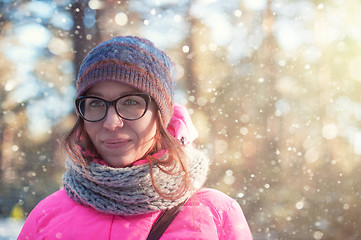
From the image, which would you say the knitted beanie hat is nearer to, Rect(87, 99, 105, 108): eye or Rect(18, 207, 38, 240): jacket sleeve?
Rect(87, 99, 105, 108): eye

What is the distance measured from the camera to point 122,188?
1504 millimetres

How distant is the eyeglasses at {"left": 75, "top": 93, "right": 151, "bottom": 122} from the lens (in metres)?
1.44

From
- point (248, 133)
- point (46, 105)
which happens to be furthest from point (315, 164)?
point (46, 105)

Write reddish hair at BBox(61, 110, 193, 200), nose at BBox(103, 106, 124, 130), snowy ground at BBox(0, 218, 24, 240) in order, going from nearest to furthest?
1. nose at BBox(103, 106, 124, 130)
2. reddish hair at BBox(61, 110, 193, 200)
3. snowy ground at BBox(0, 218, 24, 240)

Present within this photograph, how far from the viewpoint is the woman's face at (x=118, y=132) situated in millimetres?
1444

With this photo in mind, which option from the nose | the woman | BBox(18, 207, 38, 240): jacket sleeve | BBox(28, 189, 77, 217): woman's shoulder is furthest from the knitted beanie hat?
BBox(18, 207, 38, 240): jacket sleeve

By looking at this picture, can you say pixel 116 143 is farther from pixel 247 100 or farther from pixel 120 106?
pixel 247 100

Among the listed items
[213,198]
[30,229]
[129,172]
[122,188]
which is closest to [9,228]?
[30,229]

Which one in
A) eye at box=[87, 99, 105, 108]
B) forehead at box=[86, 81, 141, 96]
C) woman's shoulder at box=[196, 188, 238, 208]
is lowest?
woman's shoulder at box=[196, 188, 238, 208]

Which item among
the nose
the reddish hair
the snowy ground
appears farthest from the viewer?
the snowy ground

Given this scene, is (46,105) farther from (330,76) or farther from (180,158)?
(330,76)

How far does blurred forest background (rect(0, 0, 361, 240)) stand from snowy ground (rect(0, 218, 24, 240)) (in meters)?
0.25

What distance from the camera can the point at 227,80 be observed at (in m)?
6.89

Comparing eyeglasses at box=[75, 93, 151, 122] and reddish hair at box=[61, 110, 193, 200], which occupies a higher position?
eyeglasses at box=[75, 93, 151, 122]
